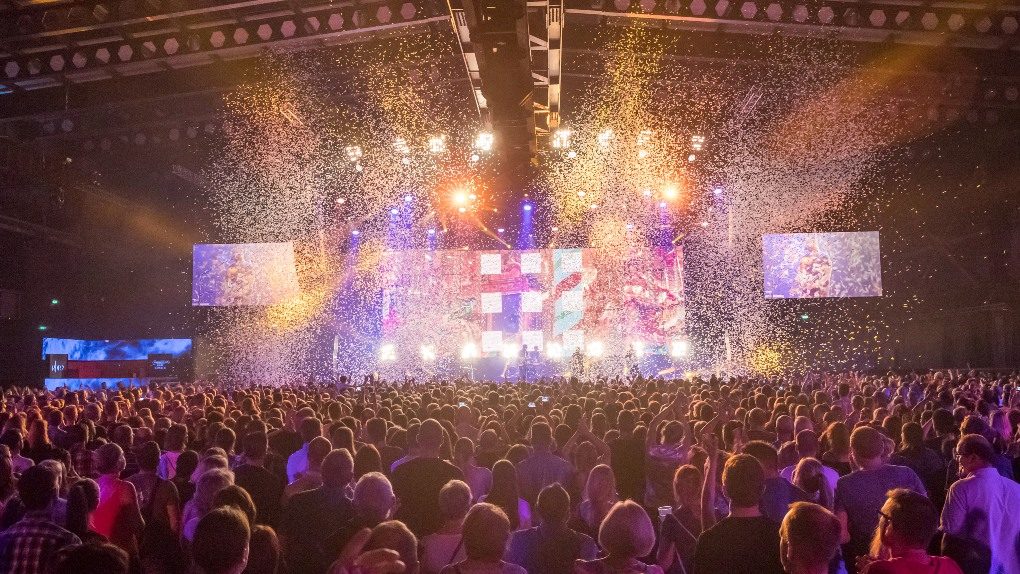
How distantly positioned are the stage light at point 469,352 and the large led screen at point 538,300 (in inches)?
1.6

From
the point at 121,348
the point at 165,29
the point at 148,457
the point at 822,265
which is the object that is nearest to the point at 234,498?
the point at 148,457

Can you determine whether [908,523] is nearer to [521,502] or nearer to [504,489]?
[504,489]

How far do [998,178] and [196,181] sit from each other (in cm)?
2232

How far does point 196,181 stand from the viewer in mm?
24734

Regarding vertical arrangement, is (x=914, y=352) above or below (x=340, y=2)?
below

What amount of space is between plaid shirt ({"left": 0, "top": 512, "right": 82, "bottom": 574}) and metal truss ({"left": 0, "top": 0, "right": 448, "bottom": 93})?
35.1ft

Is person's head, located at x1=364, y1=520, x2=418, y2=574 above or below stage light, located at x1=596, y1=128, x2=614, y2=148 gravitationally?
below

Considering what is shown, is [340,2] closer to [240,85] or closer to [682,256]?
[240,85]

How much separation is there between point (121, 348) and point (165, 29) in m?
16.3

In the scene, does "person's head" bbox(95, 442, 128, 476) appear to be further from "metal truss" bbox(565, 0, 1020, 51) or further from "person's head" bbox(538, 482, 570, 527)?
"metal truss" bbox(565, 0, 1020, 51)

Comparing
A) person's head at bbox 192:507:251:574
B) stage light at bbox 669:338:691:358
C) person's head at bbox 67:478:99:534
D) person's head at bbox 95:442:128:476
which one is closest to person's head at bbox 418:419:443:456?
person's head at bbox 95:442:128:476

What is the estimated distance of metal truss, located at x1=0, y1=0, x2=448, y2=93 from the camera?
12.5 m

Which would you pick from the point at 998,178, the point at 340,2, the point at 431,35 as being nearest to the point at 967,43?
the point at 998,178

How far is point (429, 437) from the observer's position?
5652 mm
